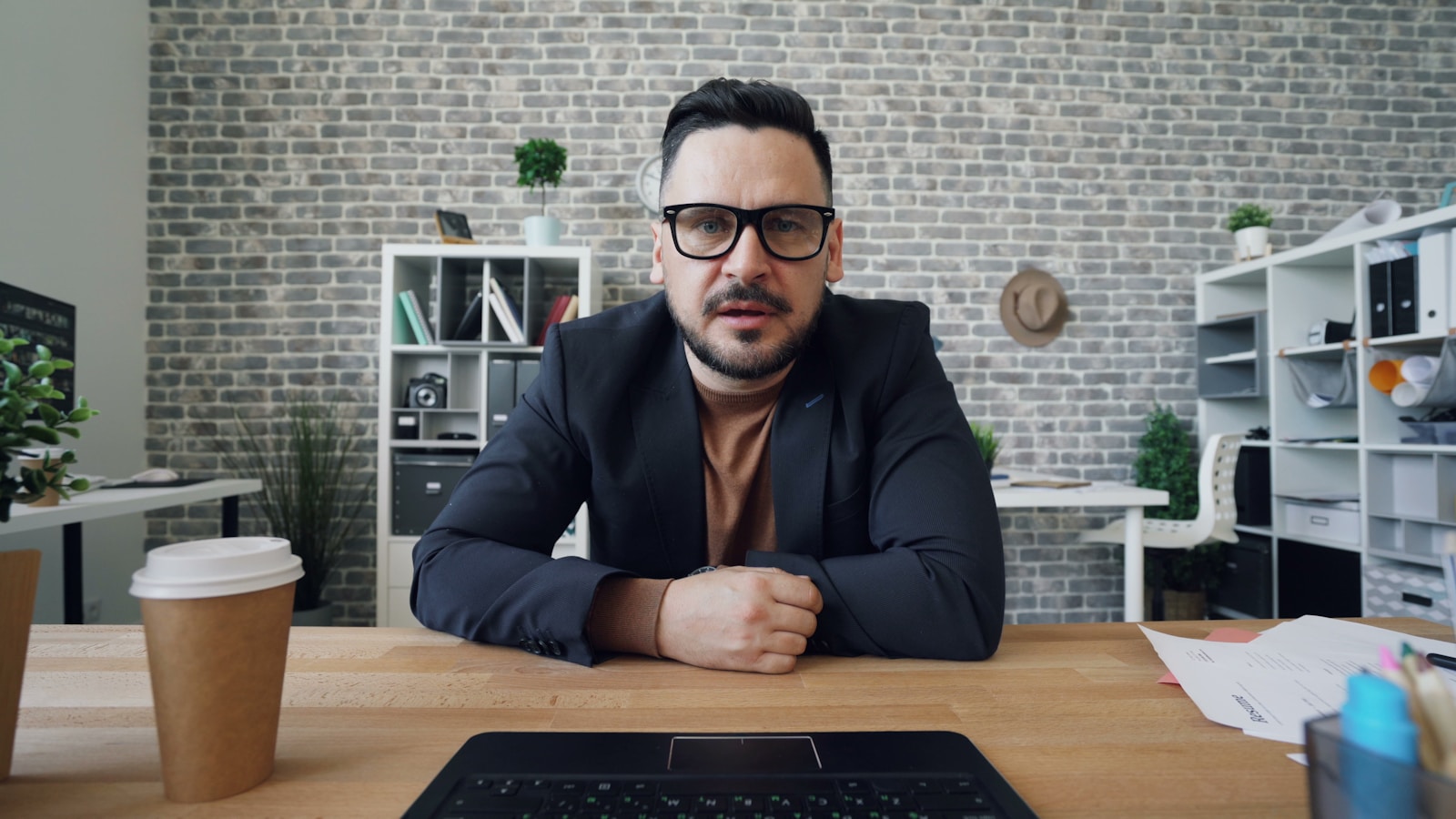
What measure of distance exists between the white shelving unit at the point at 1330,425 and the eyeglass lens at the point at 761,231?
2.87 metres

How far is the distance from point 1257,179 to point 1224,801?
455cm

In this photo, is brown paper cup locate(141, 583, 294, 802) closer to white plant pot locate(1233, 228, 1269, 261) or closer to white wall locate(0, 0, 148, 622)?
white wall locate(0, 0, 148, 622)

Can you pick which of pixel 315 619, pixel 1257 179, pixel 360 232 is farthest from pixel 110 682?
pixel 1257 179

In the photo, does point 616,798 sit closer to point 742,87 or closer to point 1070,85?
point 742,87

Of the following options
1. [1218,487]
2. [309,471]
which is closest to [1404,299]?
[1218,487]

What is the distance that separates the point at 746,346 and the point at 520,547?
51cm

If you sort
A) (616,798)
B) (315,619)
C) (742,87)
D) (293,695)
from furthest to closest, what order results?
(315,619) < (742,87) < (293,695) < (616,798)

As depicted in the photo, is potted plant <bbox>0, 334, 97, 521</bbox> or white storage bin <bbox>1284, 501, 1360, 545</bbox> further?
white storage bin <bbox>1284, 501, 1360, 545</bbox>

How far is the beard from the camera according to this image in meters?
1.19

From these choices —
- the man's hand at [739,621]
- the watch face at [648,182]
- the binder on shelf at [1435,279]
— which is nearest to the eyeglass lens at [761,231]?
the man's hand at [739,621]

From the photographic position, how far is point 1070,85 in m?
3.88

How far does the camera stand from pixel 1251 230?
366 centimetres

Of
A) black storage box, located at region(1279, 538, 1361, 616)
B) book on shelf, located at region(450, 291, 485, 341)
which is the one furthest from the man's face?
black storage box, located at region(1279, 538, 1361, 616)

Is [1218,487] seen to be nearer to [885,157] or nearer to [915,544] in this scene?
[885,157]
